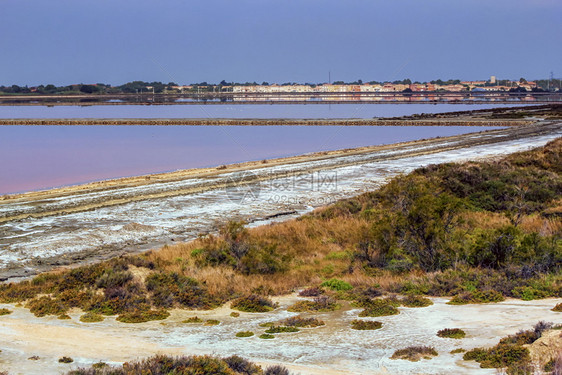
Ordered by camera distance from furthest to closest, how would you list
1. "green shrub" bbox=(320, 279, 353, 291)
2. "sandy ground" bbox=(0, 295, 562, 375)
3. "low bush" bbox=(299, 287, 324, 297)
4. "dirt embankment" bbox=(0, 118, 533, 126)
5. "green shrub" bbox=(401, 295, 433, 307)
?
"dirt embankment" bbox=(0, 118, 533, 126) < "green shrub" bbox=(320, 279, 353, 291) < "low bush" bbox=(299, 287, 324, 297) < "green shrub" bbox=(401, 295, 433, 307) < "sandy ground" bbox=(0, 295, 562, 375)

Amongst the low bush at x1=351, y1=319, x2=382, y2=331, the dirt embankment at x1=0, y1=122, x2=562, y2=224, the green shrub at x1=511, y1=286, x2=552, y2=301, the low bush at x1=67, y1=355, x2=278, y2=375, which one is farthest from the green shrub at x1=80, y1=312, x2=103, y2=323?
the dirt embankment at x1=0, y1=122, x2=562, y2=224

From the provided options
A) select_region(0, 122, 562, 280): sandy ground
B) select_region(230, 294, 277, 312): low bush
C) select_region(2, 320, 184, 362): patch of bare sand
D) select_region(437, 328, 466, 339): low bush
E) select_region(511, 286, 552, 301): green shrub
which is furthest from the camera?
select_region(0, 122, 562, 280): sandy ground

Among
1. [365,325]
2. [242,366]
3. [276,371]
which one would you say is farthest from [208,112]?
[276,371]

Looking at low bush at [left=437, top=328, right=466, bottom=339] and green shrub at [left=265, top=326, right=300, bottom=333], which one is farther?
green shrub at [left=265, top=326, right=300, bottom=333]

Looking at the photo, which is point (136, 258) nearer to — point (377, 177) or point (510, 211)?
point (510, 211)

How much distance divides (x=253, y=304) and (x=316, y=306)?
106 cm

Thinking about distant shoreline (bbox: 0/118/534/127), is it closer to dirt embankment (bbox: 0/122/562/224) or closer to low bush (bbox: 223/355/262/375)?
dirt embankment (bbox: 0/122/562/224)

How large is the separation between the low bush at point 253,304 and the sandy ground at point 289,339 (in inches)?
9.2

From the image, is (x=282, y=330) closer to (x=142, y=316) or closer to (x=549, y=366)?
(x=142, y=316)

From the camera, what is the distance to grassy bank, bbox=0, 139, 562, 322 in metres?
11.9

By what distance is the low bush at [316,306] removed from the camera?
11.4 m

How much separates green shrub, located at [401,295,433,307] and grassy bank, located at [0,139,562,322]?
0.44m

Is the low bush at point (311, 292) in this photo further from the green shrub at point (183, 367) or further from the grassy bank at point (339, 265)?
the green shrub at point (183, 367)

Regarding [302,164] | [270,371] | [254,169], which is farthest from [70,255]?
[302,164]
